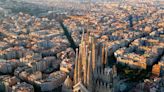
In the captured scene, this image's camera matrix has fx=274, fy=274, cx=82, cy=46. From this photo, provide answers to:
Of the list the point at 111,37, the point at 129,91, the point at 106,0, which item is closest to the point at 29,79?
the point at 129,91

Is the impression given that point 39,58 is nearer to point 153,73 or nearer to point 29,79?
point 29,79

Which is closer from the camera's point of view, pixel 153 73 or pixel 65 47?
pixel 153 73

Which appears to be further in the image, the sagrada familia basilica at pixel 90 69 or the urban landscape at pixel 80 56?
the urban landscape at pixel 80 56

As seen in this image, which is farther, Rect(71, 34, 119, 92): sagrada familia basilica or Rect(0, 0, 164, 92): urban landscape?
Rect(0, 0, 164, 92): urban landscape

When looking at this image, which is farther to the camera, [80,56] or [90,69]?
[80,56]

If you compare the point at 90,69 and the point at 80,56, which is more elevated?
the point at 80,56

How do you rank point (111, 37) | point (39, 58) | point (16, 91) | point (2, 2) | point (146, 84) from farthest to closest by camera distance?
point (2, 2) → point (111, 37) → point (39, 58) → point (146, 84) → point (16, 91)

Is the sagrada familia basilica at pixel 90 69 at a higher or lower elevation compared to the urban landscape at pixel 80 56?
higher

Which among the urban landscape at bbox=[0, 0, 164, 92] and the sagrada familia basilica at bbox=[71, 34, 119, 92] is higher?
the sagrada familia basilica at bbox=[71, 34, 119, 92]
